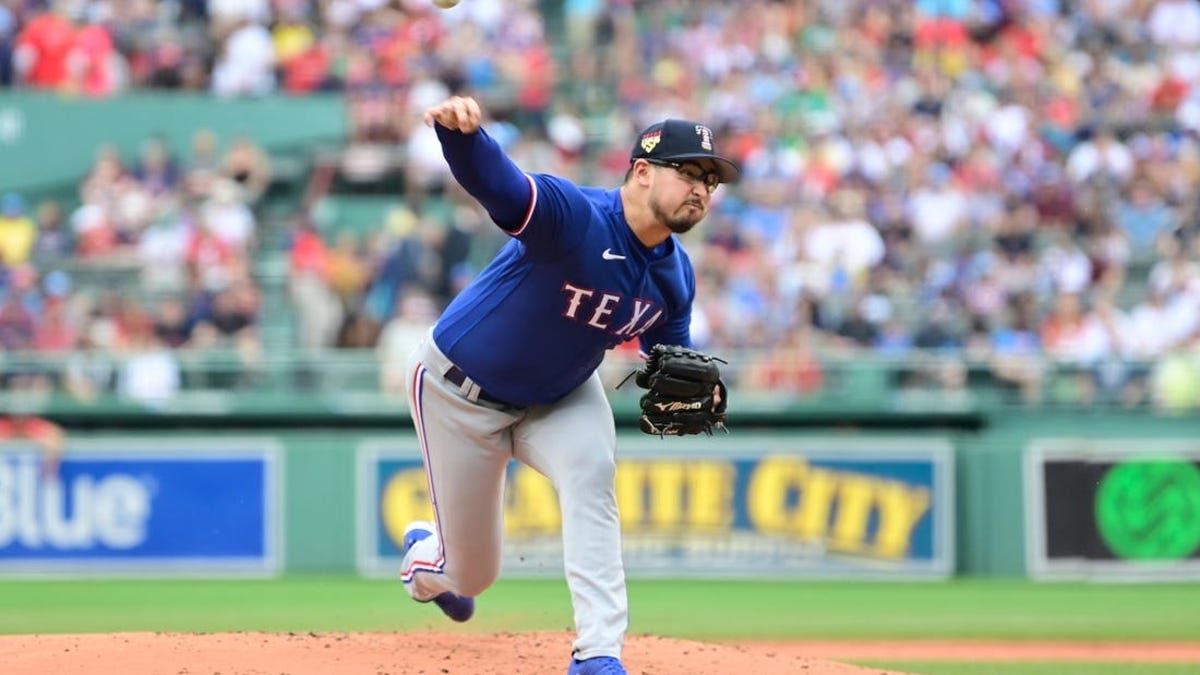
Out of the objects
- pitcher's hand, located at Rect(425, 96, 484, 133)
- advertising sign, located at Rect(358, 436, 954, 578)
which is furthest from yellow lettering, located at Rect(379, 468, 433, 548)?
pitcher's hand, located at Rect(425, 96, 484, 133)

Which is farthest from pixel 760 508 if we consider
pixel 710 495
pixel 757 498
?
pixel 710 495

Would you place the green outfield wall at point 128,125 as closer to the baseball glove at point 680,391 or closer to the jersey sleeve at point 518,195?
the baseball glove at point 680,391

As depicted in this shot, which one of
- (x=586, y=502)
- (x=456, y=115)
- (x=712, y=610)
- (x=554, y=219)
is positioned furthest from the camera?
(x=712, y=610)

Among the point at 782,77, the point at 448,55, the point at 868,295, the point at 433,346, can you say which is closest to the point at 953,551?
the point at 868,295

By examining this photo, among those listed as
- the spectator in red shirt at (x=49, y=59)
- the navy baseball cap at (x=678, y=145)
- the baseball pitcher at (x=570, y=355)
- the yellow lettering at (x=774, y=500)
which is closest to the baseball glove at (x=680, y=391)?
the baseball pitcher at (x=570, y=355)

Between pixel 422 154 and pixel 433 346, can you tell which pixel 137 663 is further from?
pixel 422 154

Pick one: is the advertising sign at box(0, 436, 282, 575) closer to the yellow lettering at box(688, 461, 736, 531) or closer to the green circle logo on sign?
the yellow lettering at box(688, 461, 736, 531)

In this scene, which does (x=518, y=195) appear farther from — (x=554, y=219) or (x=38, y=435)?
(x=38, y=435)
